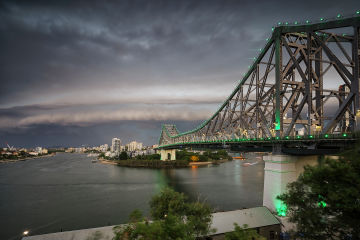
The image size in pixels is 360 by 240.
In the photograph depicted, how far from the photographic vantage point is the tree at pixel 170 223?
24.4 ft

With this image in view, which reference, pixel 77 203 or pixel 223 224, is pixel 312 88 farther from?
pixel 77 203

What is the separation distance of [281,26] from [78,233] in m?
21.0

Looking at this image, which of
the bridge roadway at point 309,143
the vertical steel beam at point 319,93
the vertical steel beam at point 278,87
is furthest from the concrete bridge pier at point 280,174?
the vertical steel beam at point 319,93

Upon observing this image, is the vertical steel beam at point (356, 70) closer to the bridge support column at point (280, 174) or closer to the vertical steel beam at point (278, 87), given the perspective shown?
the bridge support column at point (280, 174)

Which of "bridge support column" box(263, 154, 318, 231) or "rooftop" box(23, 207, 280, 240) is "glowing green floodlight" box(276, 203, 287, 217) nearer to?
"bridge support column" box(263, 154, 318, 231)

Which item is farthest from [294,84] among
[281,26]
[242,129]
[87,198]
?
[87,198]

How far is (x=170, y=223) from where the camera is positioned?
26.5 ft

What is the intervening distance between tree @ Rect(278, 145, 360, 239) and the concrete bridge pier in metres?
A: 5.92

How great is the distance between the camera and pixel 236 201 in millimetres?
25062

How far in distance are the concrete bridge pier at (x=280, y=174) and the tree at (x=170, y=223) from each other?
6.76 metres

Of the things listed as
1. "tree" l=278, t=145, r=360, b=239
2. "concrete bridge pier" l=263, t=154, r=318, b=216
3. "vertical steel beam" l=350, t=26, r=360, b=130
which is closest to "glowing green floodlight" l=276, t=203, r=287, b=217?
"concrete bridge pier" l=263, t=154, r=318, b=216

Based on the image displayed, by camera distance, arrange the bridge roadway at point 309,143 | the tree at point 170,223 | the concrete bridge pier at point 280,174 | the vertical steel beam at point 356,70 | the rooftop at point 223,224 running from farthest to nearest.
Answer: the concrete bridge pier at point 280,174
the vertical steel beam at point 356,70
the bridge roadway at point 309,143
the rooftop at point 223,224
the tree at point 170,223

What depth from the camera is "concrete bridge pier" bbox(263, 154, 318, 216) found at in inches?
631

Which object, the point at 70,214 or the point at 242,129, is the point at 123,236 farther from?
the point at 242,129
